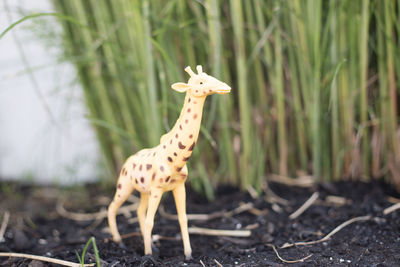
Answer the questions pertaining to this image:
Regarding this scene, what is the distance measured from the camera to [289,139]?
1283 mm

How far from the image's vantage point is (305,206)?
1.09 m

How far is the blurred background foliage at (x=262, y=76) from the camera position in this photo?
1.05 meters

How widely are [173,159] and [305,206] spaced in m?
0.47

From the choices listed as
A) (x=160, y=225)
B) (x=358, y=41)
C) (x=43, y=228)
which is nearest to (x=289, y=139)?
(x=358, y=41)

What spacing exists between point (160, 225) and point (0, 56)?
981 millimetres

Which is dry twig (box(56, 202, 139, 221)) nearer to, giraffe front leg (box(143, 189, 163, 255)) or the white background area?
the white background area

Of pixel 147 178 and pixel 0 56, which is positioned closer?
pixel 147 178

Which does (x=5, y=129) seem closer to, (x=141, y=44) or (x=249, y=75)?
(x=141, y=44)

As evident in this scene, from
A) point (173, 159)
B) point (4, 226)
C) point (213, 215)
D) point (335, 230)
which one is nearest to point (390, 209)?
point (335, 230)

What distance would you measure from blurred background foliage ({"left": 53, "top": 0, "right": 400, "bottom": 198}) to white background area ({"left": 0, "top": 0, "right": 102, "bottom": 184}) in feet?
0.46

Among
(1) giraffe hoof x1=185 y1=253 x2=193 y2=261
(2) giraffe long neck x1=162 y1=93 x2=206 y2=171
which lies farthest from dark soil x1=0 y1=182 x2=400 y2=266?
(2) giraffe long neck x1=162 y1=93 x2=206 y2=171

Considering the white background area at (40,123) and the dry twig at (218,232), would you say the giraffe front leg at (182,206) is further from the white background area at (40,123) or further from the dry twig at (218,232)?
the white background area at (40,123)

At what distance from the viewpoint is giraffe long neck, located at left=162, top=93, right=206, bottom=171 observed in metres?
0.74

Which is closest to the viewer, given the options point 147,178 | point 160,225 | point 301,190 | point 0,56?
point 147,178
